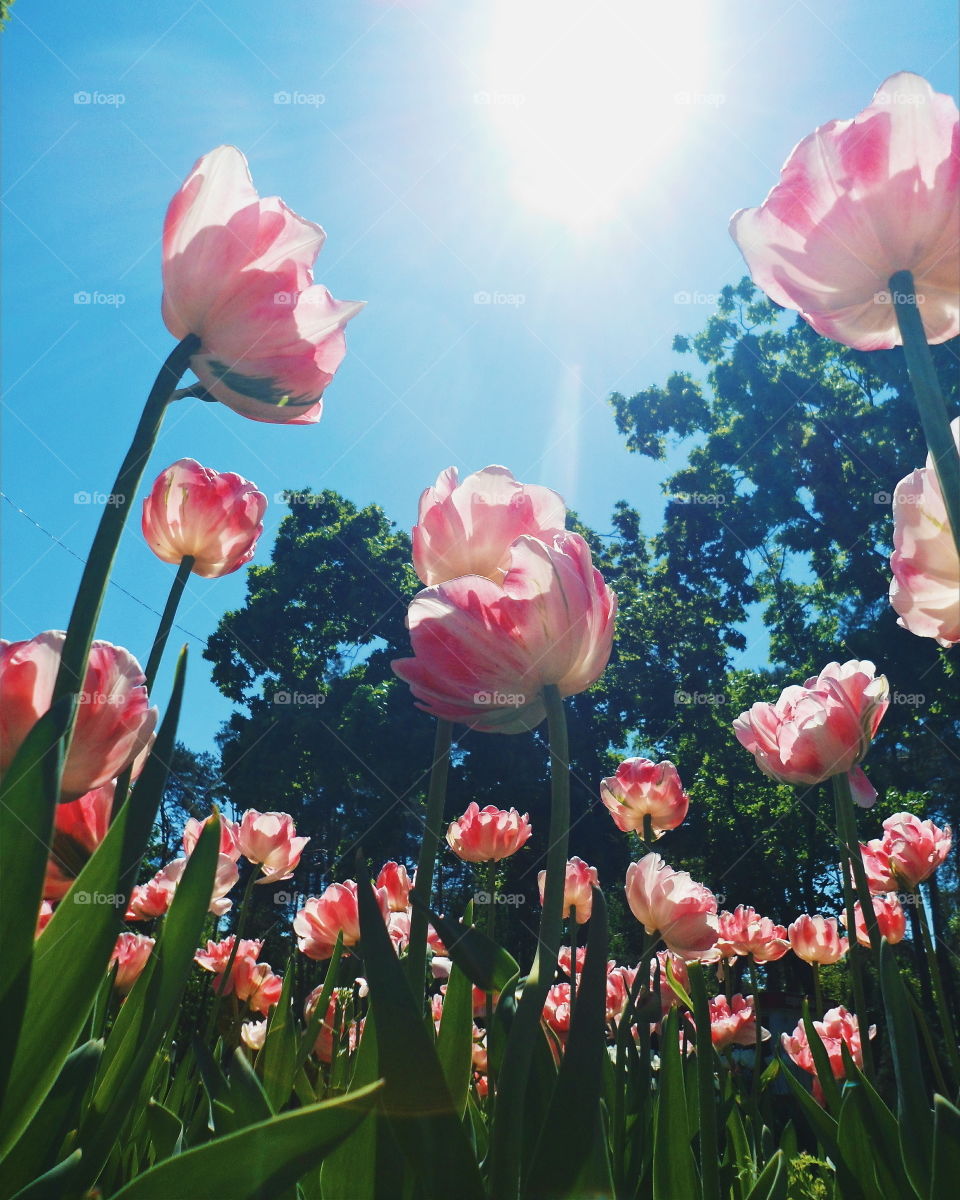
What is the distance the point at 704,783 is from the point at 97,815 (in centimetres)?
1647

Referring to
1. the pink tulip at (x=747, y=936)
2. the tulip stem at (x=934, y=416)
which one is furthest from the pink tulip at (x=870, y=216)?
the pink tulip at (x=747, y=936)

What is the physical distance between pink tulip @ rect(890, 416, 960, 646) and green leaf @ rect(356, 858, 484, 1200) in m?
0.85

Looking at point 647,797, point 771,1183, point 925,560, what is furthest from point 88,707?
point 647,797

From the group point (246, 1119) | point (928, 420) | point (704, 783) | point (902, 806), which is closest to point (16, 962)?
point (246, 1119)

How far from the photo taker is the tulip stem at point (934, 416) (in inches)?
32.2

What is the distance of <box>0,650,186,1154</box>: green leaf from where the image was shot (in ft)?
2.30

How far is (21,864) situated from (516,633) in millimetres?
537

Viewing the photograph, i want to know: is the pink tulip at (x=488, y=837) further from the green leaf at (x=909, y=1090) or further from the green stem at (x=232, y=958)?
the green leaf at (x=909, y=1090)

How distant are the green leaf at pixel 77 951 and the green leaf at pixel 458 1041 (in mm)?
463

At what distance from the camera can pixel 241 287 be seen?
40.5 inches

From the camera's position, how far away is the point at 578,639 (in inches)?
37.0

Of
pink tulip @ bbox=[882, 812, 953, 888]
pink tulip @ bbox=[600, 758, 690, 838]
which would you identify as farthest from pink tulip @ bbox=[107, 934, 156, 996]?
pink tulip @ bbox=[882, 812, 953, 888]

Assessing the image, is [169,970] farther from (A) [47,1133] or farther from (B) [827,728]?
(B) [827,728]

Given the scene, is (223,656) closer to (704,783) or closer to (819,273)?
(704,783)
